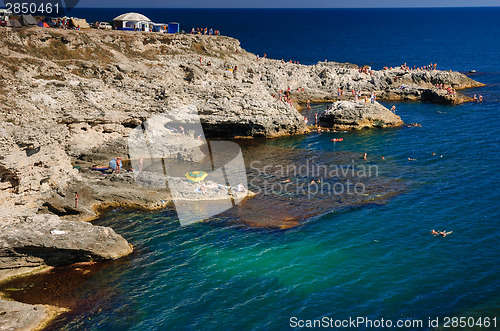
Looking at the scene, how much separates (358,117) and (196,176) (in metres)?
27.6

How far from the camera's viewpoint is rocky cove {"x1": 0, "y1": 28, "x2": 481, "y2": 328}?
27047 mm

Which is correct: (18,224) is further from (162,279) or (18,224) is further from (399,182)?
(399,182)

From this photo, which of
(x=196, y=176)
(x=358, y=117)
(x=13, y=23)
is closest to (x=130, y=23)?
(x=13, y=23)

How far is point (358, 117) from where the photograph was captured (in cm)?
5859

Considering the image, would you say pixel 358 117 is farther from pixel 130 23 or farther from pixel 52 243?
pixel 52 243

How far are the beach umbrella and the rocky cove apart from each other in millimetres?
3861

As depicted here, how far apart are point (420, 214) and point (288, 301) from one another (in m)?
14.6

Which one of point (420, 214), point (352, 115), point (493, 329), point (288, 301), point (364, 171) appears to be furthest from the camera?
point (352, 115)

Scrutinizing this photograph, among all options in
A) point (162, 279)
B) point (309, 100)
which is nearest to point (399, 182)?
point (162, 279)

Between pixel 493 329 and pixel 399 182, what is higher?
pixel 399 182

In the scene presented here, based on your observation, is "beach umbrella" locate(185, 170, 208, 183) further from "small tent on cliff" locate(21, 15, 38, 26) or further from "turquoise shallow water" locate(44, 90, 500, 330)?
"small tent on cliff" locate(21, 15, 38, 26)

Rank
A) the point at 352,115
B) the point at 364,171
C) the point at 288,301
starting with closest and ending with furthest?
the point at 288,301 → the point at 364,171 → the point at 352,115

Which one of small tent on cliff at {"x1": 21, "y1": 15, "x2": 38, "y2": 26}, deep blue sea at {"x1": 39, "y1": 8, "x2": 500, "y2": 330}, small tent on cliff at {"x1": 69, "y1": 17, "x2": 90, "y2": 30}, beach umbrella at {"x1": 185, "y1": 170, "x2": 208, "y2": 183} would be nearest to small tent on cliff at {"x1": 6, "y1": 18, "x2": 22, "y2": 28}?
small tent on cliff at {"x1": 21, "y1": 15, "x2": 38, "y2": 26}

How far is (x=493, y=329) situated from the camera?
69.4ft
